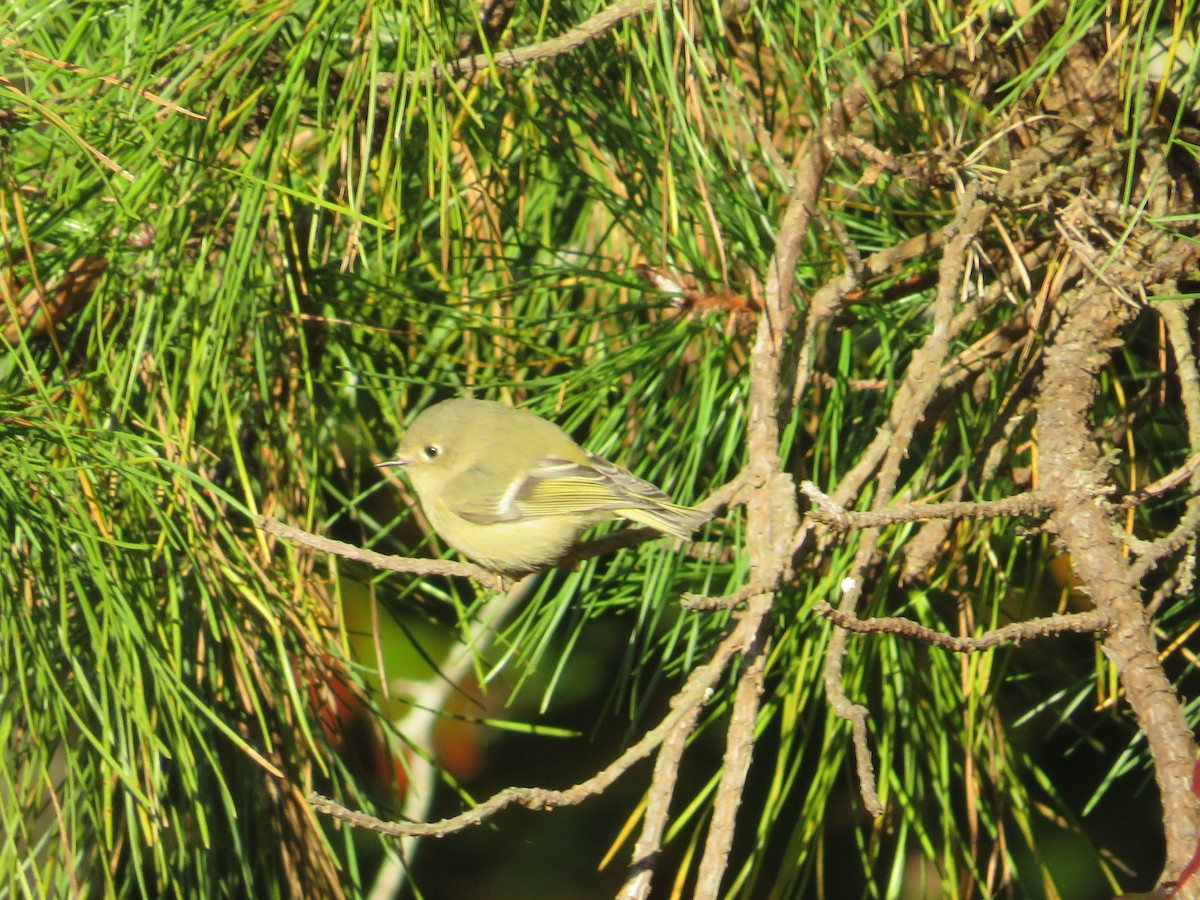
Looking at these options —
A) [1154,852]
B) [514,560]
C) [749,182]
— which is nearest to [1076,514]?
[749,182]

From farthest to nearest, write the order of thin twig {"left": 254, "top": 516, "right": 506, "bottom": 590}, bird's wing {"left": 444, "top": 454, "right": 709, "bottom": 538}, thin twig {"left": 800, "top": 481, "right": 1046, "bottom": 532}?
1. bird's wing {"left": 444, "top": 454, "right": 709, "bottom": 538}
2. thin twig {"left": 254, "top": 516, "right": 506, "bottom": 590}
3. thin twig {"left": 800, "top": 481, "right": 1046, "bottom": 532}

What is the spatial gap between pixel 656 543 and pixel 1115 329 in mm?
491

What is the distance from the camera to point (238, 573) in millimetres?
971

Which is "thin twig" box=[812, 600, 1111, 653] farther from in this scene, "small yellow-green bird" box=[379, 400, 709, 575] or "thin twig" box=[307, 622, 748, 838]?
"small yellow-green bird" box=[379, 400, 709, 575]

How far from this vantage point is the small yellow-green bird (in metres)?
1.31

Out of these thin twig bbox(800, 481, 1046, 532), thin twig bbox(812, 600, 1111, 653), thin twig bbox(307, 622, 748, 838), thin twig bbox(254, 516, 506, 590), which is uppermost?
thin twig bbox(800, 481, 1046, 532)

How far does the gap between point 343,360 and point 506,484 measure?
0.44m

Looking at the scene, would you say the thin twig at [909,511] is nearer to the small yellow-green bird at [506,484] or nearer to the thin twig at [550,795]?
the thin twig at [550,795]

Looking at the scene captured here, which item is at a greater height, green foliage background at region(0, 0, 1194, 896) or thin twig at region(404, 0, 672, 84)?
thin twig at region(404, 0, 672, 84)

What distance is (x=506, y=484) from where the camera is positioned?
5.09ft

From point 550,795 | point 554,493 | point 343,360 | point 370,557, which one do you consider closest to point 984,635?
point 550,795

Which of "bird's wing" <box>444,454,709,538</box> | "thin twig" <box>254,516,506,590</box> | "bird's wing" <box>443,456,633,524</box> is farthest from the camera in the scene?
"bird's wing" <box>443,456,633,524</box>

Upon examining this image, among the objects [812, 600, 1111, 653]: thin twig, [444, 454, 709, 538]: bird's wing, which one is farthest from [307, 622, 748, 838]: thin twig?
[444, 454, 709, 538]: bird's wing

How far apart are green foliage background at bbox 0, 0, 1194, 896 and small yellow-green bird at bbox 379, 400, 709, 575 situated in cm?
4
